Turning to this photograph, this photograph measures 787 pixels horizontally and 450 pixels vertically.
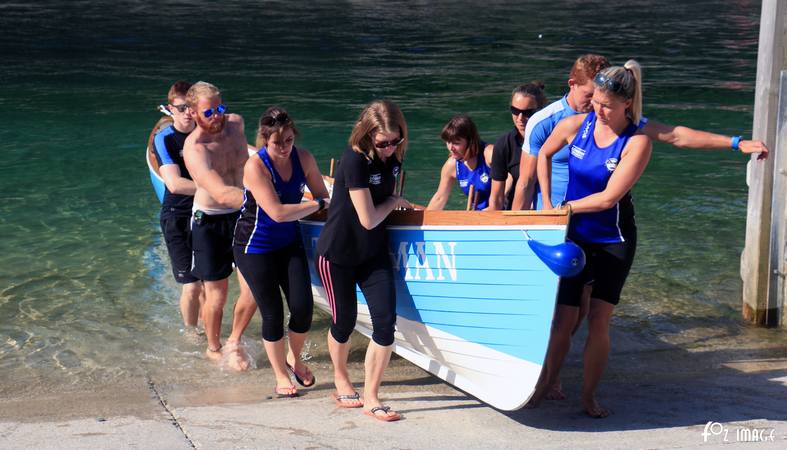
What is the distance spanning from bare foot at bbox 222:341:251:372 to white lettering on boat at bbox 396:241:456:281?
4.93 ft

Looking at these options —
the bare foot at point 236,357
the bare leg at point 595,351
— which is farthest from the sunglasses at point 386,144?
the bare foot at point 236,357

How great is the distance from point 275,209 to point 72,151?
31.1 ft

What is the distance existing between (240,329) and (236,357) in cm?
20

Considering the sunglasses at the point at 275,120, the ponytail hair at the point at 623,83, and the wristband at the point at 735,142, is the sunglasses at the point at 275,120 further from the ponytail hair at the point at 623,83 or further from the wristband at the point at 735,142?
the wristband at the point at 735,142

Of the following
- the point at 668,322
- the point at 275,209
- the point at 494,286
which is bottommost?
the point at 668,322

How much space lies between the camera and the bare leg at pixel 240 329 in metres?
6.31

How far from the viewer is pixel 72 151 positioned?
46.2 feet

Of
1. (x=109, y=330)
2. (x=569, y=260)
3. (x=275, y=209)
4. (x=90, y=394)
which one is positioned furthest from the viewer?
(x=109, y=330)

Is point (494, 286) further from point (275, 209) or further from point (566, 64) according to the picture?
point (566, 64)

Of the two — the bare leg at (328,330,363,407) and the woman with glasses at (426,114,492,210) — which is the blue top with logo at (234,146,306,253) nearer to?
the bare leg at (328,330,363,407)

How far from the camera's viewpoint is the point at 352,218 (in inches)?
206

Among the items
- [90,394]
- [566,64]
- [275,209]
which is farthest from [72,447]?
[566,64]

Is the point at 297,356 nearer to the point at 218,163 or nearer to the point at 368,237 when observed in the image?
the point at 368,237

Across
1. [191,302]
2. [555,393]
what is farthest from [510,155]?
[191,302]
